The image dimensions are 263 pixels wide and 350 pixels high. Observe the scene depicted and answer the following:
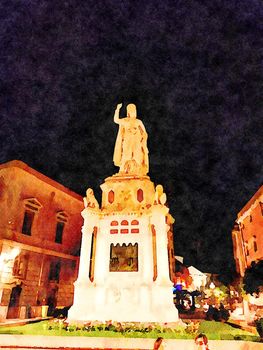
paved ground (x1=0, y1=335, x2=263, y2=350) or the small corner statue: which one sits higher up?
the small corner statue

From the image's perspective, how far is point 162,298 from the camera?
42.0 ft

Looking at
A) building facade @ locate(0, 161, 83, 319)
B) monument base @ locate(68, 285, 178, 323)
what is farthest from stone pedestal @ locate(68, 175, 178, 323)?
building facade @ locate(0, 161, 83, 319)

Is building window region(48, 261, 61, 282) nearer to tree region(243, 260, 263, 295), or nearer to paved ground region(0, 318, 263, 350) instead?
paved ground region(0, 318, 263, 350)

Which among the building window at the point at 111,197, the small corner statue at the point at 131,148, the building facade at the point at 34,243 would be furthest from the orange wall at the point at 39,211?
the building window at the point at 111,197

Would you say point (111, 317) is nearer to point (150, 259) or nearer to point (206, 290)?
point (150, 259)

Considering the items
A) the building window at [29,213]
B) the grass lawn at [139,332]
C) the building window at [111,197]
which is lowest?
the grass lawn at [139,332]

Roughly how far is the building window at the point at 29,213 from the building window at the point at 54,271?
157 inches

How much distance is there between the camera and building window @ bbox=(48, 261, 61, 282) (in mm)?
24531

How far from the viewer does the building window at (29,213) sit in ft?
75.9

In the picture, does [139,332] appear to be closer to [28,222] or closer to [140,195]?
[140,195]

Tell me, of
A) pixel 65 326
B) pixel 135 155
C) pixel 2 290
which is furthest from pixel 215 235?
pixel 65 326

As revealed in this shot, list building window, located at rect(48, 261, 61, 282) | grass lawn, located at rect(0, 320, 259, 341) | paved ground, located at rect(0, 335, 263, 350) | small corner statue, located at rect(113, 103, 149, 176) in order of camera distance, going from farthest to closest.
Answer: building window, located at rect(48, 261, 61, 282) → small corner statue, located at rect(113, 103, 149, 176) → grass lawn, located at rect(0, 320, 259, 341) → paved ground, located at rect(0, 335, 263, 350)

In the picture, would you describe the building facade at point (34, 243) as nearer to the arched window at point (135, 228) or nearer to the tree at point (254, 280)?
the arched window at point (135, 228)

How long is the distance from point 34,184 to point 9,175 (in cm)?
266
